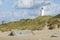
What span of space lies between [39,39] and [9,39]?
10.3 feet

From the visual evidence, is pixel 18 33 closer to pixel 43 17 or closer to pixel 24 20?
pixel 43 17

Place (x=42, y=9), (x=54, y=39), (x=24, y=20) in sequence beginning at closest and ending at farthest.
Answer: (x=54, y=39)
(x=42, y=9)
(x=24, y=20)

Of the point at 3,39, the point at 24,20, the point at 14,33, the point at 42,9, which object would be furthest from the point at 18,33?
the point at 24,20

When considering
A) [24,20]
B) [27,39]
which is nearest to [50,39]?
[27,39]

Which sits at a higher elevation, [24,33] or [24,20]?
[24,33]

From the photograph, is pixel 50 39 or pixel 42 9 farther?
pixel 42 9

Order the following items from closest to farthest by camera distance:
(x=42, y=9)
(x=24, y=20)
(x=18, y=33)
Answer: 1. (x=18, y=33)
2. (x=42, y=9)
3. (x=24, y=20)

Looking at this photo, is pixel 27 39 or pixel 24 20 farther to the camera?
pixel 24 20

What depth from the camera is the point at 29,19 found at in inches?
2287

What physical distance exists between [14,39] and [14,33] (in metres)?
4.41

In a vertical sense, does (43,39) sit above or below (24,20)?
above

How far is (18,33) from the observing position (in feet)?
86.1

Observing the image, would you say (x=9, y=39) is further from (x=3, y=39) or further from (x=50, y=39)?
(x=50, y=39)

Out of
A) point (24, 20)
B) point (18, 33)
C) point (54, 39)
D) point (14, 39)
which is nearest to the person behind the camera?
point (54, 39)
